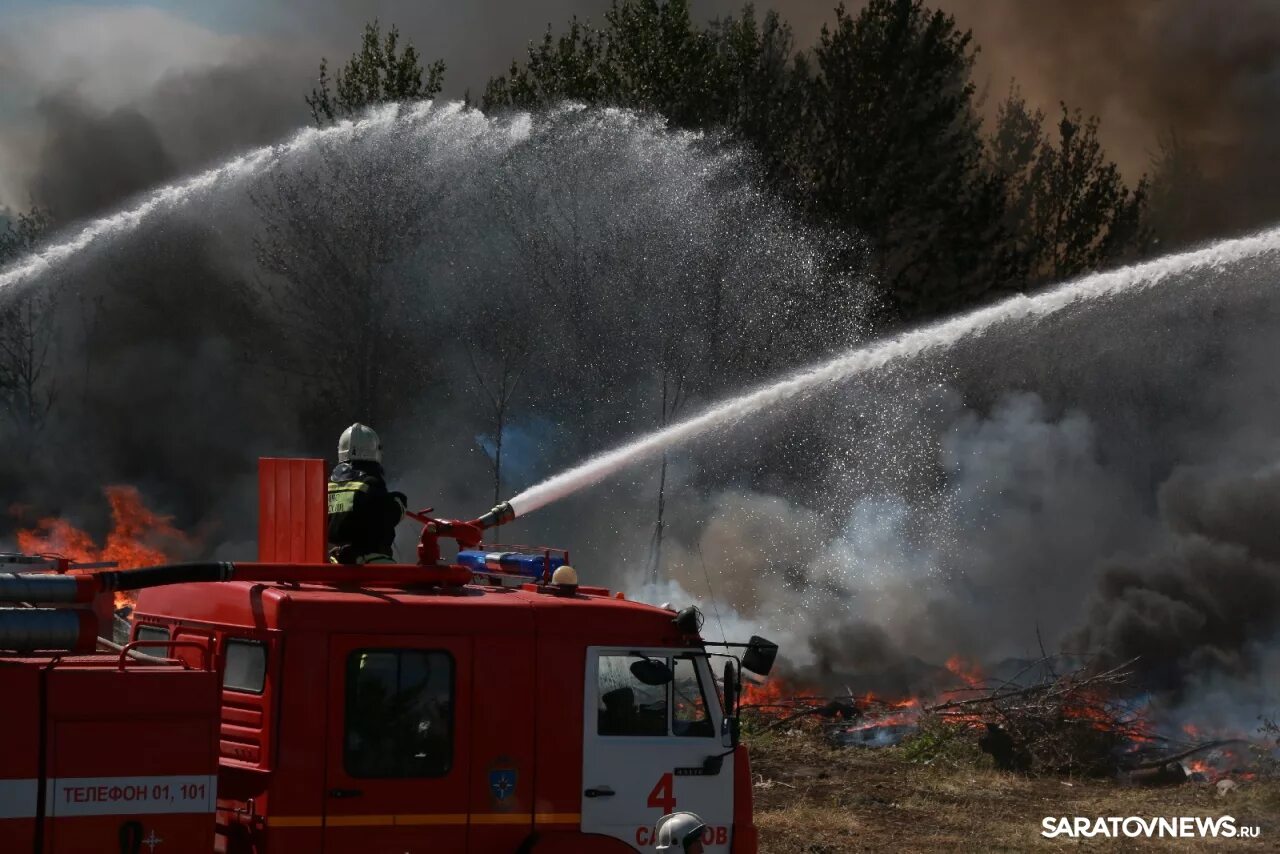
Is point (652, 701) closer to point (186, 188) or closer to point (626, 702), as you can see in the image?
point (626, 702)

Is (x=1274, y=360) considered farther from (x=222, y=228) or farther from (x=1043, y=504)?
(x=222, y=228)

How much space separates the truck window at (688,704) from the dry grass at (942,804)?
4.96m

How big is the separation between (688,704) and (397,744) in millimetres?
1438

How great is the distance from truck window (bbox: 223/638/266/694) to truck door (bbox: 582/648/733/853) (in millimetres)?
1498

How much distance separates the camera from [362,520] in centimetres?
754

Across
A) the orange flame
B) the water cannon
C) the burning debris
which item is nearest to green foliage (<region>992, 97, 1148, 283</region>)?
the burning debris

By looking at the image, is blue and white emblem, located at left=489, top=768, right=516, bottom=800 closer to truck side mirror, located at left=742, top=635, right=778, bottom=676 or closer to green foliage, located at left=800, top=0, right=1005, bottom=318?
truck side mirror, located at left=742, top=635, right=778, bottom=676

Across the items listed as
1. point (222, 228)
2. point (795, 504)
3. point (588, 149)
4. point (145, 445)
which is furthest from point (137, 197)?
point (795, 504)

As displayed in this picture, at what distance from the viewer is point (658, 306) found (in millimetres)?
26281

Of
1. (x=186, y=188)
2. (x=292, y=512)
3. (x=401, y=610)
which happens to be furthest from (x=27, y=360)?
(x=401, y=610)

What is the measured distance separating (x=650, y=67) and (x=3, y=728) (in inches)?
960

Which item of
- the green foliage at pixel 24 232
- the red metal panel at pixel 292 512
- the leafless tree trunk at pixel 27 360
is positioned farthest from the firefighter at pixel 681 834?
the green foliage at pixel 24 232

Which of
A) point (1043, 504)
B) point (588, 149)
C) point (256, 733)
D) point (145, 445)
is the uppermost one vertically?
point (588, 149)

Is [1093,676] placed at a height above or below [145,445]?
below
